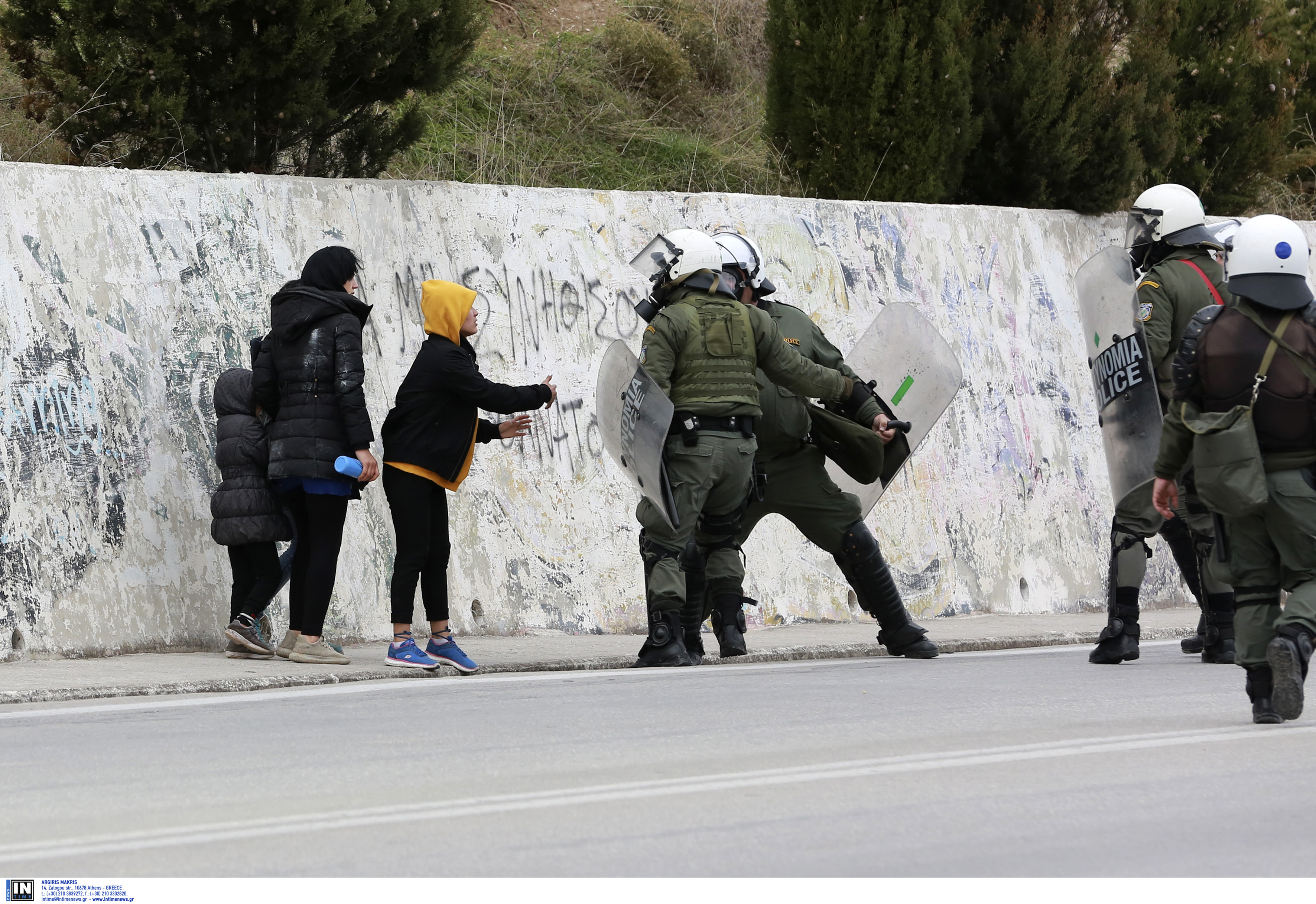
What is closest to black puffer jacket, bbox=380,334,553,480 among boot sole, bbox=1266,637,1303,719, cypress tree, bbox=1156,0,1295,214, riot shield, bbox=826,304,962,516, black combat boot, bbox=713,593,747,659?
black combat boot, bbox=713,593,747,659

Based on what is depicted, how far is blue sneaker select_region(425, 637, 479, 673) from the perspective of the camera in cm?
811

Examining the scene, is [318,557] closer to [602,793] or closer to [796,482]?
[796,482]

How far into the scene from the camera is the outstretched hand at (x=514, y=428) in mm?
8438

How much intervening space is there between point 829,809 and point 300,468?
412 cm

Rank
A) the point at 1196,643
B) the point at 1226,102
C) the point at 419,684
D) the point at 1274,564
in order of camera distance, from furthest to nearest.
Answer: the point at 1226,102, the point at 1196,643, the point at 419,684, the point at 1274,564

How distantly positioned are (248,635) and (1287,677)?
4701 millimetres

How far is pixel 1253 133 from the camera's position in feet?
48.0

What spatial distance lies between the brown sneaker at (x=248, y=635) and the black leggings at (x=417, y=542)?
75 cm

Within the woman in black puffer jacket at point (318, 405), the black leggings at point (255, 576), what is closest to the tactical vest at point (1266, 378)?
the woman in black puffer jacket at point (318, 405)

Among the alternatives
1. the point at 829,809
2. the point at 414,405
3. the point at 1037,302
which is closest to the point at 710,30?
the point at 1037,302

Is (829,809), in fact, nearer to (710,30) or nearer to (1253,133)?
(1253,133)

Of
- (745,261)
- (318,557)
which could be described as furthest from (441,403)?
(745,261)

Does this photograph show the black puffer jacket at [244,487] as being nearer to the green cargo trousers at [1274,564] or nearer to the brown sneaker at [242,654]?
the brown sneaker at [242,654]

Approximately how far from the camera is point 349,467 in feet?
26.5
